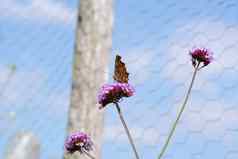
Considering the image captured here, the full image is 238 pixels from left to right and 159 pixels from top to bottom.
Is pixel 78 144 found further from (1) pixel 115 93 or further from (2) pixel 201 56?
(2) pixel 201 56

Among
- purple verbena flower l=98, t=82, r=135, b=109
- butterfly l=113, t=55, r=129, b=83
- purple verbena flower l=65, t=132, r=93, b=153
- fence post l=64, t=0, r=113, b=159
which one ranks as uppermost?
fence post l=64, t=0, r=113, b=159

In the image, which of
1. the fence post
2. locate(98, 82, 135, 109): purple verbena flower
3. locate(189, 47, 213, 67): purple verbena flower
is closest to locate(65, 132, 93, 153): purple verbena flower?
locate(98, 82, 135, 109): purple verbena flower

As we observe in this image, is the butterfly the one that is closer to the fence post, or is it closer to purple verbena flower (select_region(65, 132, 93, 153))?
purple verbena flower (select_region(65, 132, 93, 153))

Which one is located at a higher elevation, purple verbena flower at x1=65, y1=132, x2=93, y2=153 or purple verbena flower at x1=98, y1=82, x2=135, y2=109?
purple verbena flower at x1=98, y1=82, x2=135, y2=109

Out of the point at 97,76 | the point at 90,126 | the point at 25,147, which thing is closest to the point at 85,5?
the point at 97,76

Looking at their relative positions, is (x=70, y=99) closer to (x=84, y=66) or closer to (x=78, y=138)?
(x=84, y=66)

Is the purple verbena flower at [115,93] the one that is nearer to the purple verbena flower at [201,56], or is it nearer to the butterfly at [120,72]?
the butterfly at [120,72]
